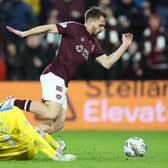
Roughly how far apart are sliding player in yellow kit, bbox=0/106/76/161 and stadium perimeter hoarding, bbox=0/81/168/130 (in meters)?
6.53

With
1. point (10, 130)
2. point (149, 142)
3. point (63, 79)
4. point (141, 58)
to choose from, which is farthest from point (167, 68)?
point (10, 130)

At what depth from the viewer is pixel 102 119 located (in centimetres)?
1623

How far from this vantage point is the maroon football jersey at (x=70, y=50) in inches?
416

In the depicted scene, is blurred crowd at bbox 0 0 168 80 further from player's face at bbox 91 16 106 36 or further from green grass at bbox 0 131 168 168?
player's face at bbox 91 16 106 36

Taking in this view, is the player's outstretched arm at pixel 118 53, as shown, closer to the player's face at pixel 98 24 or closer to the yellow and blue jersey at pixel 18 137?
the player's face at pixel 98 24

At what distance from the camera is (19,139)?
30.3ft

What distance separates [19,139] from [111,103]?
7.28 meters

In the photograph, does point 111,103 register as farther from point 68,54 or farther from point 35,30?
point 35,30

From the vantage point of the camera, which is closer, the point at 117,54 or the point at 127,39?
the point at 127,39

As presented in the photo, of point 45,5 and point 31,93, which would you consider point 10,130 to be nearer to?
point 31,93

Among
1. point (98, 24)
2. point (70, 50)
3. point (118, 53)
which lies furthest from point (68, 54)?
point (118, 53)

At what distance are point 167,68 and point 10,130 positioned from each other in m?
8.77

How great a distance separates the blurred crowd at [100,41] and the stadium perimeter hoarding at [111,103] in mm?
562

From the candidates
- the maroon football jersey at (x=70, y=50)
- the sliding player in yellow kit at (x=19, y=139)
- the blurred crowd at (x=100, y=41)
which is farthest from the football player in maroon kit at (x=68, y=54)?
the blurred crowd at (x=100, y=41)
